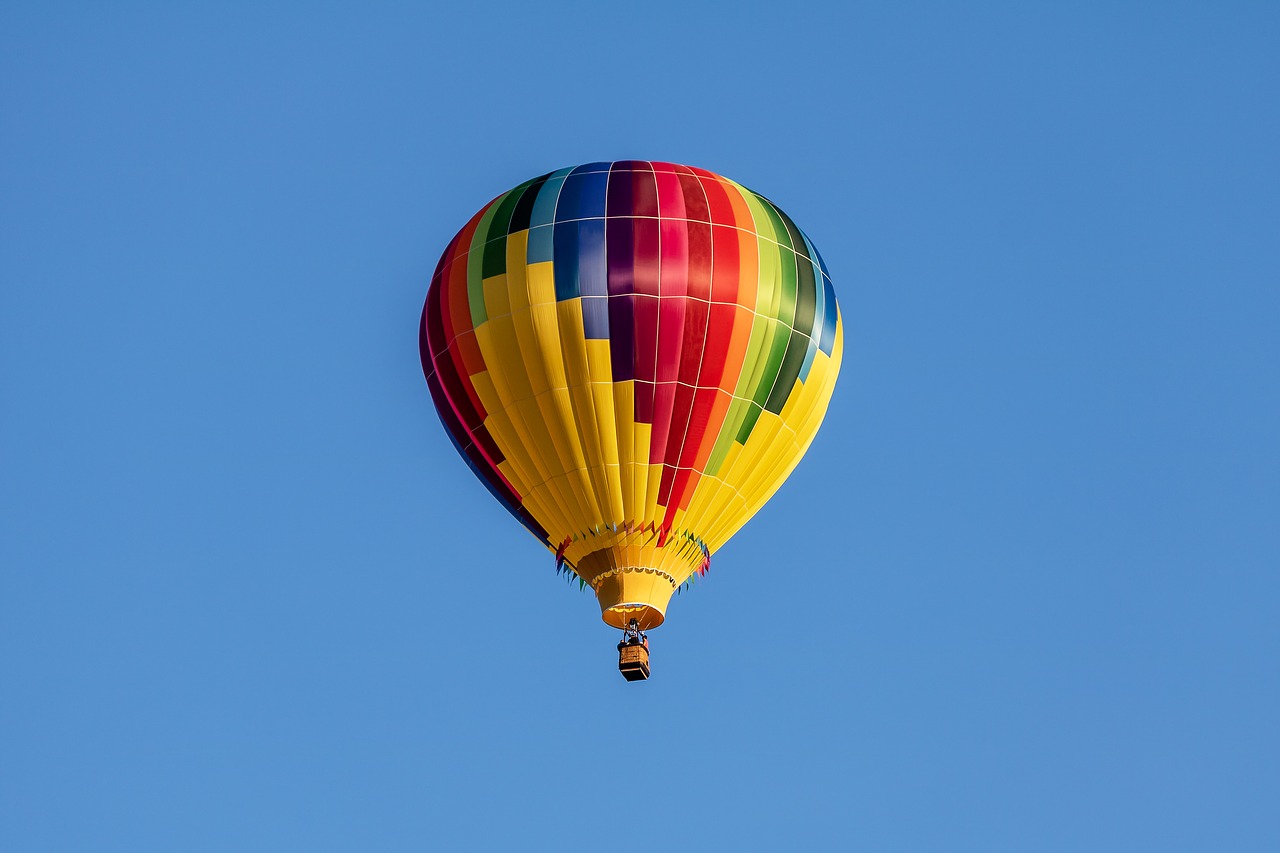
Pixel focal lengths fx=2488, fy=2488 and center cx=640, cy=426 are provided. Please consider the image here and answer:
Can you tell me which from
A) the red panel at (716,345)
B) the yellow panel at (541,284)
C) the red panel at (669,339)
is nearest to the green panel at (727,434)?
the red panel at (716,345)

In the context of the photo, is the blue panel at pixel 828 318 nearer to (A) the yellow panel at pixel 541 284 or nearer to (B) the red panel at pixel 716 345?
(B) the red panel at pixel 716 345

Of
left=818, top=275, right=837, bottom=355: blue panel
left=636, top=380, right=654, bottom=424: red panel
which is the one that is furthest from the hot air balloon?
left=818, top=275, right=837, bottom=355: blue panel

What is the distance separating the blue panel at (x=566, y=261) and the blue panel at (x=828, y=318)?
314cm

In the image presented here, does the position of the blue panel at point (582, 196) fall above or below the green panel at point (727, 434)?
above

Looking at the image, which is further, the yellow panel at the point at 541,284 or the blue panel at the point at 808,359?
the blue panel at the point at 808,359

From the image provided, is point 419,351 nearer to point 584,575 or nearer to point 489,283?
point 489,283

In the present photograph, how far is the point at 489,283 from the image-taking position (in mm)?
28984

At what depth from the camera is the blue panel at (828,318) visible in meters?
29.6

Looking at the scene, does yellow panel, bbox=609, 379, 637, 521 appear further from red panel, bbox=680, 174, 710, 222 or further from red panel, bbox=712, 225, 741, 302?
red panel, bbox=680, 174, 710, 222

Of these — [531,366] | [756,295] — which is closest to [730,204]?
[756,295]

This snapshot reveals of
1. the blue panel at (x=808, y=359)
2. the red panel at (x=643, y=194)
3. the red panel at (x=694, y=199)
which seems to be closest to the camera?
the red panel at (x=643, y=194)

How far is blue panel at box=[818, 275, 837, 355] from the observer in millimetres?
29641

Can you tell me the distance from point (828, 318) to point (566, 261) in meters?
3.37

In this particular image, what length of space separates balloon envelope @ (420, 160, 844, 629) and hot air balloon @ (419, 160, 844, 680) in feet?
0.07
